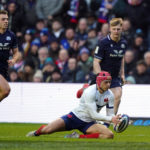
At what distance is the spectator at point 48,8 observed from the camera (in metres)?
20.1

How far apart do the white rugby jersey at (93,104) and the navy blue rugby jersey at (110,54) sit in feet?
5.74

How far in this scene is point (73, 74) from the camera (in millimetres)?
17953

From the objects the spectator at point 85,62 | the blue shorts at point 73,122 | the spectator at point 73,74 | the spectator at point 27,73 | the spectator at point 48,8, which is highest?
the spectator at point 48,8

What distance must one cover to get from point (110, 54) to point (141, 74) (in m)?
4.14

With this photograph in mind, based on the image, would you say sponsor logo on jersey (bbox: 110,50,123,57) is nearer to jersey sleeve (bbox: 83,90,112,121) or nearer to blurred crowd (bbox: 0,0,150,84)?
jersey sleeve (bbox: 83,90,112,121)

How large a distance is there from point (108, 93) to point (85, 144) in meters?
1.54

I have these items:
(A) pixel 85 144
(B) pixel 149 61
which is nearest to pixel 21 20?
(B) pixel 149 61

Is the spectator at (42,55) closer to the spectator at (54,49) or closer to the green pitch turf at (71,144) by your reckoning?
the spectator at (54,49)

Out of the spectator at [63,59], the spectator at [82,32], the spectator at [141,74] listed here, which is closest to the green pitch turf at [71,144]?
the spectator at [141,74]

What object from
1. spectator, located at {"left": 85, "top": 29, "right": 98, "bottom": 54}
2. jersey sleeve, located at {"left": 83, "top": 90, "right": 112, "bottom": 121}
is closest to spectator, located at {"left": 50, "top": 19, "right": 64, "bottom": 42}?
spectator, located at {"left": 85, "top": 29, "right": 98, "bottom": 54}

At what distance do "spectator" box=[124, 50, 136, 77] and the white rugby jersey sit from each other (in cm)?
618

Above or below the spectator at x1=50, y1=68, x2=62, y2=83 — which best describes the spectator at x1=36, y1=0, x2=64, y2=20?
above

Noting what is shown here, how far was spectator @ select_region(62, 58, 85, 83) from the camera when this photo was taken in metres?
17.9

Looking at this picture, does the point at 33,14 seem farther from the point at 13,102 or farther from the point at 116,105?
the point at 116,105
